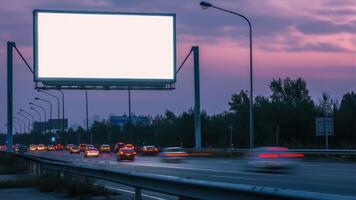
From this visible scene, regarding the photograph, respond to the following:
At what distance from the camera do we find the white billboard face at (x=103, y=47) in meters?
50.2

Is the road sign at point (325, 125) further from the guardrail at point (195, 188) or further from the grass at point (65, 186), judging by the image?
the guardrail at point (195, 188)

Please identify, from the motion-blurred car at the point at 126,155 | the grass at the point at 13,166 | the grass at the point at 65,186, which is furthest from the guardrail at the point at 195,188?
the motion-blurred car at the point at 126,155

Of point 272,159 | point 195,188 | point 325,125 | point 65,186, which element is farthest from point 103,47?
point 195,188

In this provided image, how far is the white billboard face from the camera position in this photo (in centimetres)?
5022

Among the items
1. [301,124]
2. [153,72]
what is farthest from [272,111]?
[153,72]

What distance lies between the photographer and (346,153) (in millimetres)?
46969

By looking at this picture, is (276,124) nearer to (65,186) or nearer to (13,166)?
(13,166)

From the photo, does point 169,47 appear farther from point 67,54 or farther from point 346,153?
point 346,153

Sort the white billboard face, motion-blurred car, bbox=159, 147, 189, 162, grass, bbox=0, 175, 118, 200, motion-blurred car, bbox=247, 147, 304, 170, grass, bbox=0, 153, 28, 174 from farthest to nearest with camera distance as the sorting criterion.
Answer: motion-blurred car, bbox=159, 147, 189, 162, the white billboard face, grass, bbox=0, 153, 28, 174, motion-blurred car, bbox=247, 147, 304, 170, grass, bbox=0, 175, 118, 200

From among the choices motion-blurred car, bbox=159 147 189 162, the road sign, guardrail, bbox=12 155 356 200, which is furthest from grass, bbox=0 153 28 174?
the road sign

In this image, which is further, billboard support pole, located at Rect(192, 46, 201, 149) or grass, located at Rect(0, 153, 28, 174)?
billboard support pole, located at Rect(192, 46, 201, 149)

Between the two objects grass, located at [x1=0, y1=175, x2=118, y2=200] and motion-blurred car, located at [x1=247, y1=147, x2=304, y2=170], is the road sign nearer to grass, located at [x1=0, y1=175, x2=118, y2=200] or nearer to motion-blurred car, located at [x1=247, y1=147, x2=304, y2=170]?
motion-blurred car, located at [x1=247, y1=147, x2=304, y2=170]

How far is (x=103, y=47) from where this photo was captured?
51.6 metres

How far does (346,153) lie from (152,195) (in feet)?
88.5
